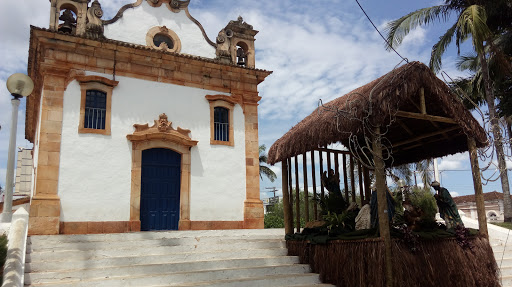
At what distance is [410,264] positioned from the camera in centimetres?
659

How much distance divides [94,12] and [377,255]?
35.6 ft

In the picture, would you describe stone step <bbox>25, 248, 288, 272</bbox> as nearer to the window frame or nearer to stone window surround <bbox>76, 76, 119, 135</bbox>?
stone window surround <bbox>76, 76, 119, 135</bbox>

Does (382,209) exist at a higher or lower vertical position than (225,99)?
lower

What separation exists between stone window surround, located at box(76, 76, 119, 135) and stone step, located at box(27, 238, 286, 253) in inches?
172

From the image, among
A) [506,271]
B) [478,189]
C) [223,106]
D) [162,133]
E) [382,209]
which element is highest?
[223,106]

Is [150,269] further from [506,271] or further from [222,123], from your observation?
Answer: [222,123]

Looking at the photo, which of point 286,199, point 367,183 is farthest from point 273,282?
point 367,183

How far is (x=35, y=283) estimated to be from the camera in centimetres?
655

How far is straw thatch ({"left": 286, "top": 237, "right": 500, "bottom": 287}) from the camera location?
21.4ft

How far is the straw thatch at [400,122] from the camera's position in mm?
7008

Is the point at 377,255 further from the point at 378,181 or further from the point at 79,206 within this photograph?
the point at 79,206

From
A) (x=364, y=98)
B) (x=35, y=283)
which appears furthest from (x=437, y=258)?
(x=35, y=283)

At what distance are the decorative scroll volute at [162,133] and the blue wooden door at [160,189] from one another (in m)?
0.46

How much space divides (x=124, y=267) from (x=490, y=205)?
1271 inches
